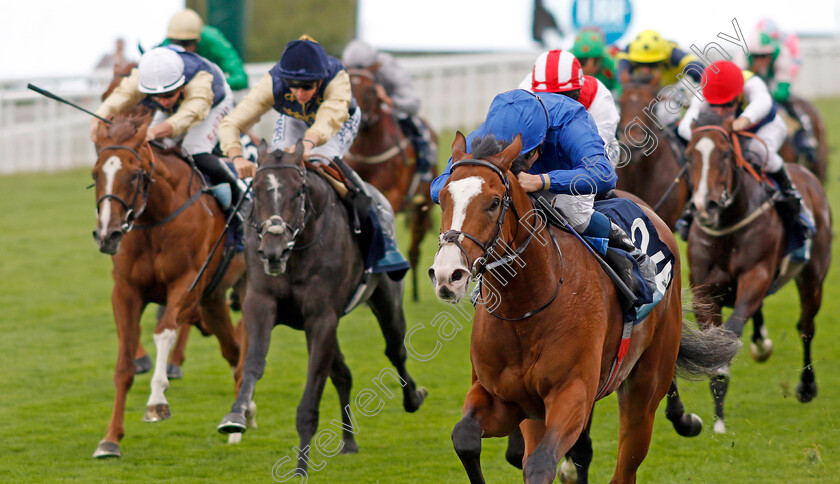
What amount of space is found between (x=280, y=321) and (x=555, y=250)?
93.4 inches

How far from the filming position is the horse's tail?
5449mm

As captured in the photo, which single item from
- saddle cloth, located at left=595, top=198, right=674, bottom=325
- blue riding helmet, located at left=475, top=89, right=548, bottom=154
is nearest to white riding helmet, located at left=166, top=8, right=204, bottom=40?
saddle cloth, located at left=595, top=198, right=674, bottom=325

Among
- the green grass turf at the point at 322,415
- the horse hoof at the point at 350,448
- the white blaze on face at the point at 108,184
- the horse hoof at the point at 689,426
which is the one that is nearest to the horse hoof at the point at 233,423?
the green grass turf at the point at 322,415

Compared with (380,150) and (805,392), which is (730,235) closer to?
(805,392)

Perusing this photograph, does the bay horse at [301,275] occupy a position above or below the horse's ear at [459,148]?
below

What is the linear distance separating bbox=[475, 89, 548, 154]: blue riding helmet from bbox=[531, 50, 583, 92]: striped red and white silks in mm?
750

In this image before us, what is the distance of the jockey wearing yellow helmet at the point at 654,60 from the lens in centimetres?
919

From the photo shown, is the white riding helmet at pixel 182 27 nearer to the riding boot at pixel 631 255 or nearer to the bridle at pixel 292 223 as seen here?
the bridle at pixel 292 223

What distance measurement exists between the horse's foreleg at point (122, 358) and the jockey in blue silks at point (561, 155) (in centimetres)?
287

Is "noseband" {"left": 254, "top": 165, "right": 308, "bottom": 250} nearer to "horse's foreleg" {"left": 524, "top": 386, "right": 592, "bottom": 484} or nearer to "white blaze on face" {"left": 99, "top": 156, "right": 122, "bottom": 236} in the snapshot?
"white blaze on face" {"left": 99, "top": 156, "right": 122, "bottom": 236}

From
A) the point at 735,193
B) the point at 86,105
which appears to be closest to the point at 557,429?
the point at 735,193

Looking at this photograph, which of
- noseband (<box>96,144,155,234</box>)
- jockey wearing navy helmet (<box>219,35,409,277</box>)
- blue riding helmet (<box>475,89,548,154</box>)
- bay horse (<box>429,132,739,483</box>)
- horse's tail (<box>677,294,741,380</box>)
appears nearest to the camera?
bay horse (<box>429,132,739,483</box>)

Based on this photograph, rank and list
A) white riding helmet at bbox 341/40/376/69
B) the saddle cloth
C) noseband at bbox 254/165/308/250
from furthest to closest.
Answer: white riding helmet at bbox 341/40/376/69 < noseband at bbox 254/165/308/250 < the saddle cloth

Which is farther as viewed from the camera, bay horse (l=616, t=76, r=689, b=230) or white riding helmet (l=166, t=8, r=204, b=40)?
bay horse (l=616, t=76, r=689, b=230)
